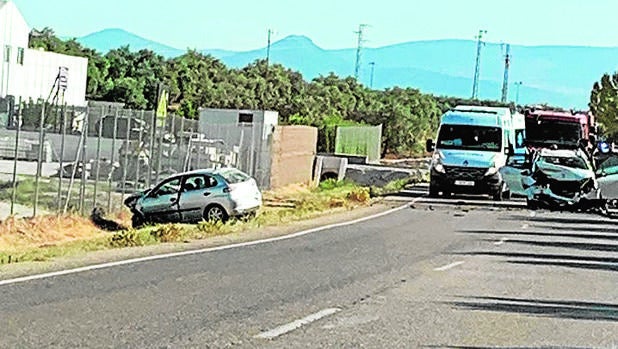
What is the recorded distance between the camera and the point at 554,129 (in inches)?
1809

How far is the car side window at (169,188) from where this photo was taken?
31266 mm

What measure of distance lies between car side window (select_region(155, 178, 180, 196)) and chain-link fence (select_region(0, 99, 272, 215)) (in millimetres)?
1224

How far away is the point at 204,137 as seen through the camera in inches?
1790

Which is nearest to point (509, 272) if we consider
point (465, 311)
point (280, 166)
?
point (465, 311)

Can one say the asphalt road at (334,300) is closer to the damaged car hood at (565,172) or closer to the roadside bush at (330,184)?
the damaged car hood at (565,172)

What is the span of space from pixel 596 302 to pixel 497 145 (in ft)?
82.9

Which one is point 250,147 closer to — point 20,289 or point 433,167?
point 433,167

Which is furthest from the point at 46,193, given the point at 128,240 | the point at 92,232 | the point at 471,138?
the point at 471,138

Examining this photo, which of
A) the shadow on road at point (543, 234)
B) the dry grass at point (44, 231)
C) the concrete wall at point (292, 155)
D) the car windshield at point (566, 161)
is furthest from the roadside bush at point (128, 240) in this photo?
the concrete wall at point (292, 155)

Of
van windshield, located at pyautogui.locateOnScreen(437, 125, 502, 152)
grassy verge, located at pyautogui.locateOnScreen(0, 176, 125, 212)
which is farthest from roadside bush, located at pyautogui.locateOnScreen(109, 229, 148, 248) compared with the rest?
van windshield, located at pyautogui.locateOnScreen(437, 125, 502, 152)

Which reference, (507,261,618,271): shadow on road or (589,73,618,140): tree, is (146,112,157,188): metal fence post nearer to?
(507,261,618,271): shadow on road

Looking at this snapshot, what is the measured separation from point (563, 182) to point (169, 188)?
39.4 ft

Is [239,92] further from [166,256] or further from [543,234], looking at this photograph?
[166,256]

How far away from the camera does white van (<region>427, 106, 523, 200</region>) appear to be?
130 feet
